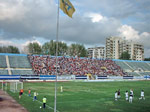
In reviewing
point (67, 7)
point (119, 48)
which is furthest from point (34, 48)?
point (67, 7)

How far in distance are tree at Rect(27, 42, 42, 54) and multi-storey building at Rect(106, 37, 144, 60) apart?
65.7 metres

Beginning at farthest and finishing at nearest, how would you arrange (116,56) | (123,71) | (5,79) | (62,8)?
(116,56) < (123,71) < (5,79) < (62,8)

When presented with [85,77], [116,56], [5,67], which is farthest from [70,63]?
[116,56]

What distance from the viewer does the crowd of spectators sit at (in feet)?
239

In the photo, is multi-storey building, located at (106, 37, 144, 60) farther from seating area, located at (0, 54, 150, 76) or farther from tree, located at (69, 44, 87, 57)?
Answer: seating area, located at (0, 54, 150, 76)

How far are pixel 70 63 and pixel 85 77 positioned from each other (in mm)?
11171

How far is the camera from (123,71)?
9006cm

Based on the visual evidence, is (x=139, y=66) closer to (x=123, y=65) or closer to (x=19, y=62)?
(x=123, y=65)

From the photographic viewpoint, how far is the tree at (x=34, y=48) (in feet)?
427

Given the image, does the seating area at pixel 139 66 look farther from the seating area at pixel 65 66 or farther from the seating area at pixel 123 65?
the seating area at pixel 123 65

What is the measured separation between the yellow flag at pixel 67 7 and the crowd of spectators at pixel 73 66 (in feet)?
180

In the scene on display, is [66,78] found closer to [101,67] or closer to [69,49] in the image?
[101,67]

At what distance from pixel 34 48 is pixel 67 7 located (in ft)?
388

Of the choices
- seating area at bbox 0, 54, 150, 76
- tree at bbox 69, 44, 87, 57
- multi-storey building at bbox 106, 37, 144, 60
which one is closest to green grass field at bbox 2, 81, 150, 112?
seating area at bbox 0, 54, 150, 76
